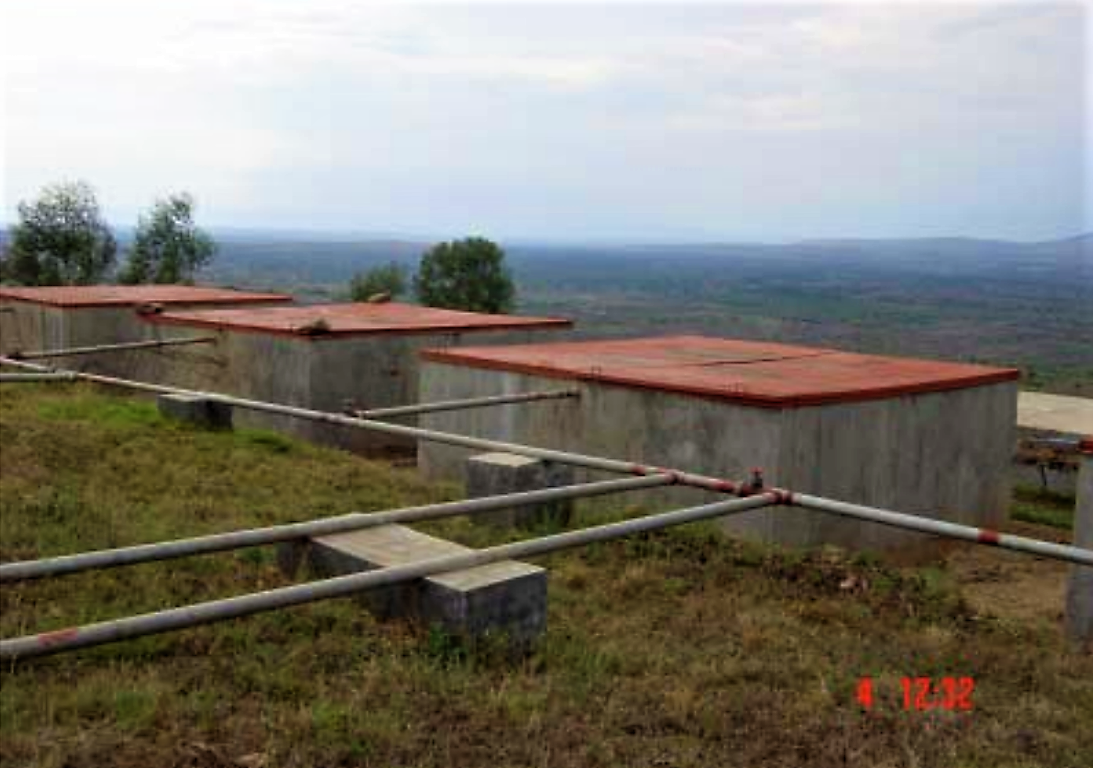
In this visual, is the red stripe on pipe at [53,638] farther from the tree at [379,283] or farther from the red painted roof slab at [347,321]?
the tree at [379,283]

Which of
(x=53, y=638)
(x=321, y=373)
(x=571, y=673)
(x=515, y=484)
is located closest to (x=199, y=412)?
(x=321, y=373)

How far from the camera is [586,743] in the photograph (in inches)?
207

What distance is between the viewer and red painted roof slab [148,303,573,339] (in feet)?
70.7

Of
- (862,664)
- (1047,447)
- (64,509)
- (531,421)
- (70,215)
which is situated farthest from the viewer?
(70,215)

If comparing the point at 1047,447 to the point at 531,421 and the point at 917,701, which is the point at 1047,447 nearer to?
the point at 531,421

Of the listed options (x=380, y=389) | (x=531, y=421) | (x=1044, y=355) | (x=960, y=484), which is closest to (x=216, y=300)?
(x=380, y=389)

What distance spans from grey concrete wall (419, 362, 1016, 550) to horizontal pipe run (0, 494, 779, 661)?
7013 millimetres

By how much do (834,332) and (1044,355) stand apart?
2072cm

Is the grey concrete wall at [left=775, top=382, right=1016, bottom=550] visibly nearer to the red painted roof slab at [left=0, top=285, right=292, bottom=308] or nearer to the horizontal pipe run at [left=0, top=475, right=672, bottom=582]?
the horizontal pipe run at [left=0, top=475, right=672, bottom=582]

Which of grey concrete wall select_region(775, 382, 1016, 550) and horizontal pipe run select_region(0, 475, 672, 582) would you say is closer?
horizontal pipe run select_region(0, 475, 672, 582)

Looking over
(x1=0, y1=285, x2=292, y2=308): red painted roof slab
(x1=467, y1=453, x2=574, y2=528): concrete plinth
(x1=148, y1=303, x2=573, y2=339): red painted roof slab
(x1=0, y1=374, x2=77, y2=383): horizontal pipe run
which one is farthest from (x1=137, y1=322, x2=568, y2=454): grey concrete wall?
(x1=467, y1=453, x2=574, y2=528): concrete plinth

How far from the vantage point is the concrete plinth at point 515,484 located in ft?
37.0

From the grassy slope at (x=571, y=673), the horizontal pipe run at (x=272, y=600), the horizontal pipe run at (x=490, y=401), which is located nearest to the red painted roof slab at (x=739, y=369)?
the horizontal pipe run at (x=490, y=401)

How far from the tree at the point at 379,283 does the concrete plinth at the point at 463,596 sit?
57188 millimetres
